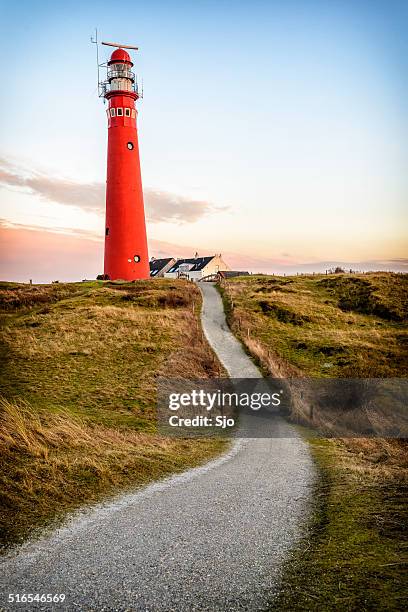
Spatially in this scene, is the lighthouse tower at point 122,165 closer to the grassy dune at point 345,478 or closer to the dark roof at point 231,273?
the grassy dune at point 345,478

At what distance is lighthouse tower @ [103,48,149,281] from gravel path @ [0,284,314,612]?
35582mm

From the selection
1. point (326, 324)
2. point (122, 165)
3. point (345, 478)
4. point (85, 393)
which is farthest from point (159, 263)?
point (345, 478)

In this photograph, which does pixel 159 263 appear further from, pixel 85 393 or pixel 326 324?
pixel 85 393

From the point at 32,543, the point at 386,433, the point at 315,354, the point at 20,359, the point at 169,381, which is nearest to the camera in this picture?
the point at 32,543

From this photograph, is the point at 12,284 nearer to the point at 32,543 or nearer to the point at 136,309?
the point at 136,309

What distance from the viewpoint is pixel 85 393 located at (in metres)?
17.2

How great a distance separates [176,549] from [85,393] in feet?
38.1

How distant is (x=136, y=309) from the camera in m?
34.9

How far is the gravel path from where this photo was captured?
5.19 meters

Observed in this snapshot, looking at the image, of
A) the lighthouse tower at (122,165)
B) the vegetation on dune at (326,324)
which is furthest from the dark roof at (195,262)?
the lighthouse tower at (122,165)

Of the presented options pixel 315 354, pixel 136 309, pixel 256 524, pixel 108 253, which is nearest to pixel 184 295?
pixel 136 309

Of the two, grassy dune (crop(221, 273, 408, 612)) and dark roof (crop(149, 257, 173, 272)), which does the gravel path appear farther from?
dark roof (crop(149, 257, 173, 272))

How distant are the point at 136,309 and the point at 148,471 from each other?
83.5 ft

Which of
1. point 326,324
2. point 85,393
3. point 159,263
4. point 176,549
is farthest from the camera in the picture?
point 159,263
